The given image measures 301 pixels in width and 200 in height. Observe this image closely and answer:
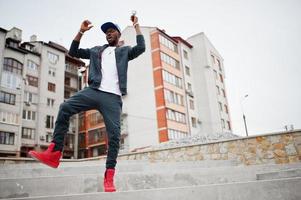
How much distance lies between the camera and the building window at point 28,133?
3164 cm

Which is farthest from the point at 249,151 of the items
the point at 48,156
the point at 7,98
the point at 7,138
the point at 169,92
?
the point at 7,98

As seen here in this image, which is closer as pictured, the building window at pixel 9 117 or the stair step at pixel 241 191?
the stair step at pixel 241 191

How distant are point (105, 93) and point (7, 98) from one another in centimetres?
3197

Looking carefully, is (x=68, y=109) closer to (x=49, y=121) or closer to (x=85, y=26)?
(x=85, y=26)

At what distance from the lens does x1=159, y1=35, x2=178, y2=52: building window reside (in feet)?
111

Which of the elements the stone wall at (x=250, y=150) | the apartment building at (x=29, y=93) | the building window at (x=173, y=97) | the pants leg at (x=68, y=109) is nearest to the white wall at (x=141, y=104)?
the building window at (x=173, y=97)

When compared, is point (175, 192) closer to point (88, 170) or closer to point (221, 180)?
point (221, 180)

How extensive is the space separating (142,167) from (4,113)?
28730mm

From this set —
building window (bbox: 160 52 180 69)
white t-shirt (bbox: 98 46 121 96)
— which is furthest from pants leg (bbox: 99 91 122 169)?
building window (bbox: 160 52 180 69)

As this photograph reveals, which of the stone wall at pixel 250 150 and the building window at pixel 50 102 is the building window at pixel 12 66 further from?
the stone wall at pixel 250 150

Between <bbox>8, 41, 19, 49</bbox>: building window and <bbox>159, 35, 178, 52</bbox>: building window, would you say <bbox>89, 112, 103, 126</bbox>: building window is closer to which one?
<bbox>8, 41, 19, 49</bbox>: building window

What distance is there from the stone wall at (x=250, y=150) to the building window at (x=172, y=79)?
22.7 metres

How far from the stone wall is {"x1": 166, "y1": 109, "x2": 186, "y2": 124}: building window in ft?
68.5

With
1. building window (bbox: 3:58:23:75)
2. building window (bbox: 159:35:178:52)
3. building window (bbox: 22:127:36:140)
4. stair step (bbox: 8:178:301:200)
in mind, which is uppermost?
building window (bbox: 159:35:178:52)
